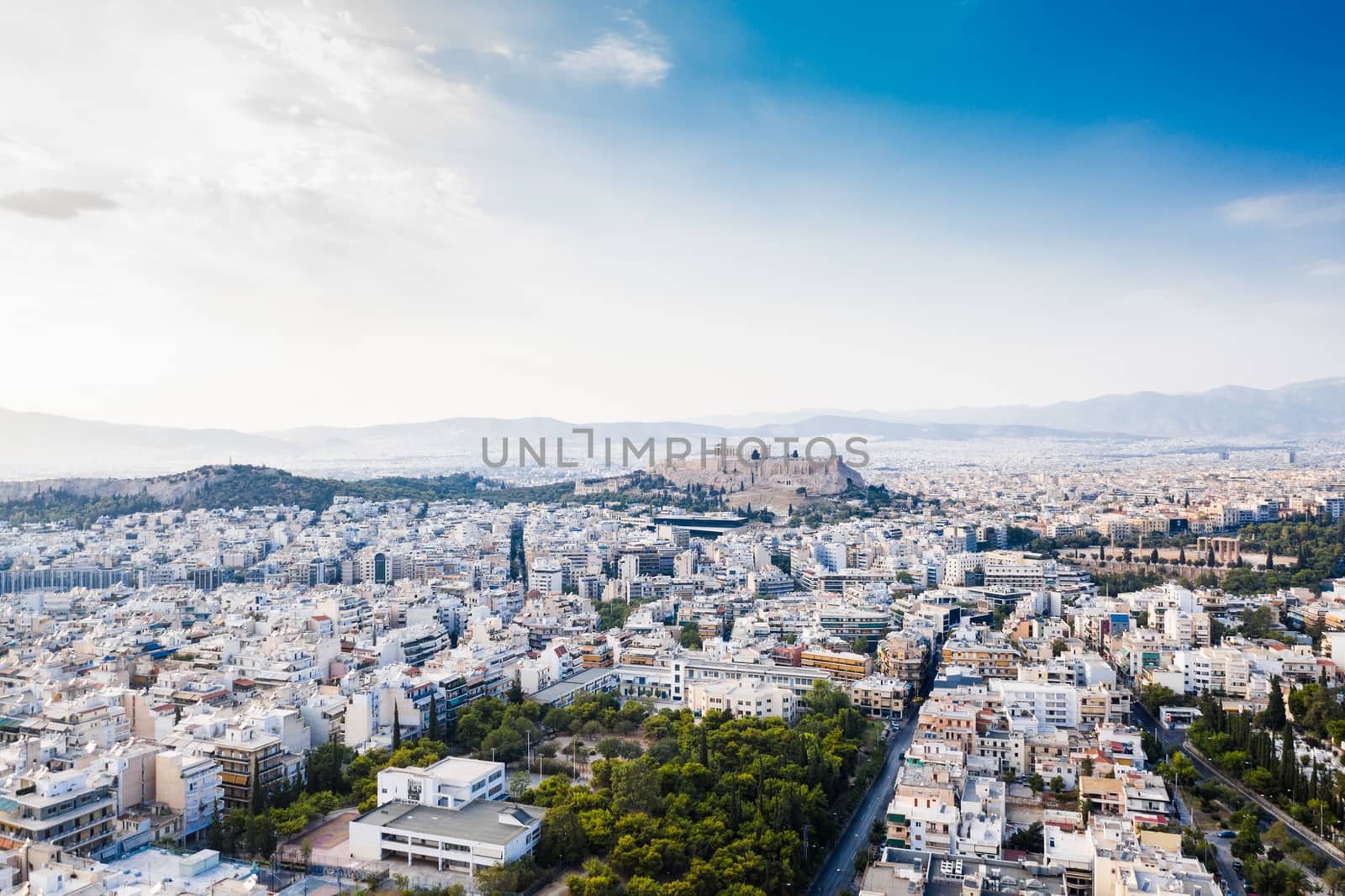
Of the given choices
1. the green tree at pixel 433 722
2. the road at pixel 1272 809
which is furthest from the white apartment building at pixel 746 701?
the road at pixel 1272 809

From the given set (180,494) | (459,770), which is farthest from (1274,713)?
(180,494)

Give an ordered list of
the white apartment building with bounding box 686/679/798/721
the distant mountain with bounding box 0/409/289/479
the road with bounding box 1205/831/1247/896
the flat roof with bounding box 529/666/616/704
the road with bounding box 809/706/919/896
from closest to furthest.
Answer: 1. the road with bounding box 1205/831/1247/896
2. the road with bounding box 809/706/919/896
3. the white apartment building with bounding box 686/679/798/721
4. the flat roof with bounding box 529/666/616/704
5. the distant mountain with bounding box 0/409/289/479

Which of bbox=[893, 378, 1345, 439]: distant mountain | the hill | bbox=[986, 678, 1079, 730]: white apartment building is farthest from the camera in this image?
bbox=[893, 378, 1345, 439]: distant mountain

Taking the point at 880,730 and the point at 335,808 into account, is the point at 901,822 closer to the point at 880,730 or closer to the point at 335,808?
the point at 880,730

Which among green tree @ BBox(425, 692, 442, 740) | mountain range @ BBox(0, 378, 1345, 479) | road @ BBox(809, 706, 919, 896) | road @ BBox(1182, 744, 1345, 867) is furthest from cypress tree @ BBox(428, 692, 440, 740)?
mountain range @ BBox(0, 378, 1345, 479)

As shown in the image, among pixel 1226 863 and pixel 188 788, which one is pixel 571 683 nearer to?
pixel 188 788

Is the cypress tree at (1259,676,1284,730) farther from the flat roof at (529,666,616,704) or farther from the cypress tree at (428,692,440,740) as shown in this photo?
the cypress tree at (428,692,440,740)

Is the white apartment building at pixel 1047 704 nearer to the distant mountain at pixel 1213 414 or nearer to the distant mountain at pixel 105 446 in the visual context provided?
the distant mountain at pixel 105 446
